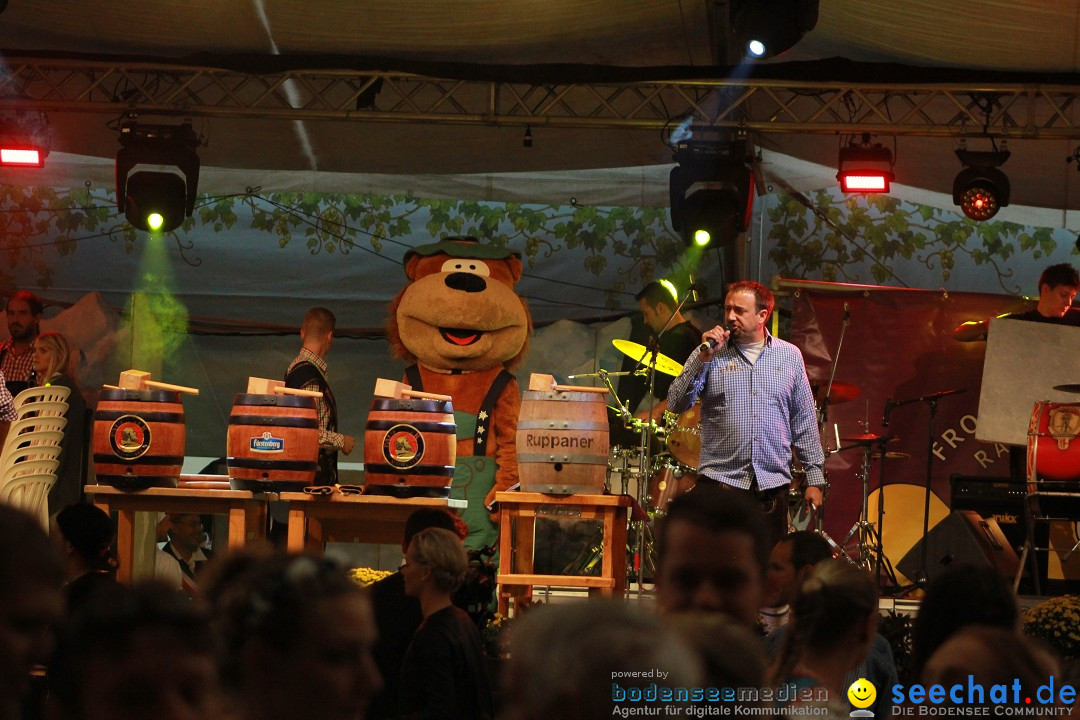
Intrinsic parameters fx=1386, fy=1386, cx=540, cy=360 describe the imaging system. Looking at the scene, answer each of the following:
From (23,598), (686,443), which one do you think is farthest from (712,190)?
(23,598)

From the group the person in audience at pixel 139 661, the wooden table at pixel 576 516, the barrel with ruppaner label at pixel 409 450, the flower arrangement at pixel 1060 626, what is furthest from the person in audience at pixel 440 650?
the flower arrangement at pixel 1060 626

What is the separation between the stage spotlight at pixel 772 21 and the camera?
22.1 ft

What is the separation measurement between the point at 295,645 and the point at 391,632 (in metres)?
3.01

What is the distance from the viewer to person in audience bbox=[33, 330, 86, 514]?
770 centimetres

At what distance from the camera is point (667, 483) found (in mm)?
8703

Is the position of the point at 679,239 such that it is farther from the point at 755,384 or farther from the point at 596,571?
the point at 755,384

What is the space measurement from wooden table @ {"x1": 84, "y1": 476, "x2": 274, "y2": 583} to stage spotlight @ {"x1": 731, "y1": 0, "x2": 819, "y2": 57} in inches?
128

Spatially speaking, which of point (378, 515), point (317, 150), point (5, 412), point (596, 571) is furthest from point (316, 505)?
point (317, 150)

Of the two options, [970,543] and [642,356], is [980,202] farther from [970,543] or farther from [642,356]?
[642,356]

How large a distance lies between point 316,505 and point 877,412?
4.65 metres

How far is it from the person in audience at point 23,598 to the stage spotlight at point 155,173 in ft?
22.5

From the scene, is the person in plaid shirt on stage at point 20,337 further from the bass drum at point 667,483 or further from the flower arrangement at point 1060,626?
the flower arrangement at point 1060,626

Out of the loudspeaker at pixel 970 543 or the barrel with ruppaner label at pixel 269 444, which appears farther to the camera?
the loudspeaker at pixel 970 543

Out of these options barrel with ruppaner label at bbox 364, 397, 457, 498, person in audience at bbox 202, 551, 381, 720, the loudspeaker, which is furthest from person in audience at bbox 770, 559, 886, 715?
the loudspeaker
